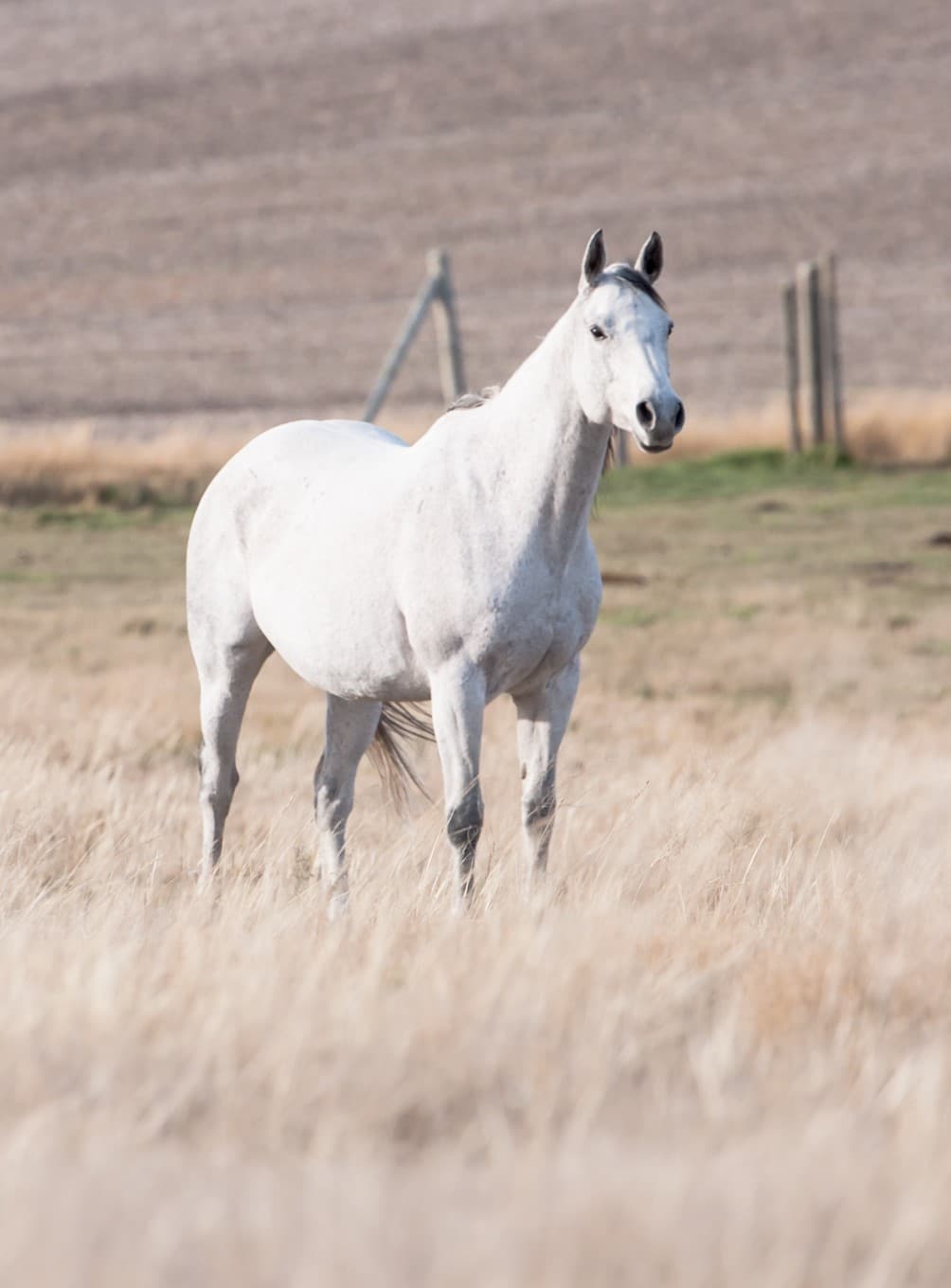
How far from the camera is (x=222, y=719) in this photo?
19.1 feet

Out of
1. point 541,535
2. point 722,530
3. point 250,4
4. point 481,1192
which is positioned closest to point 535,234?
point 250,4

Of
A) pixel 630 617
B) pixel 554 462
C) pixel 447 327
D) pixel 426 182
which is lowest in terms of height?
pixel 630 617

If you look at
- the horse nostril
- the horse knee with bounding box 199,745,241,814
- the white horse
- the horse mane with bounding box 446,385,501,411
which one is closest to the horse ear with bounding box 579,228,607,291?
the white horse

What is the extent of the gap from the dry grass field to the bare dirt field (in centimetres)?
2047

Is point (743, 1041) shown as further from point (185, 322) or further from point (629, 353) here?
point (185, 322)

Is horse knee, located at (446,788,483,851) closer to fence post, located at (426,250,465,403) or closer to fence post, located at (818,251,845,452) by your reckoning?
fence post, located at (818,251,845,452)

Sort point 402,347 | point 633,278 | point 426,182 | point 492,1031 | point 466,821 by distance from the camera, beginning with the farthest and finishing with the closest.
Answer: point 426,182 < point 402,347 < point 466,821 < point 633,278 < point 492,1031

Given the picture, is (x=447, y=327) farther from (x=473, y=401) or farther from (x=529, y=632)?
(x=529, y=632)

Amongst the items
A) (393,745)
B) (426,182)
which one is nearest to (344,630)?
(393,745)

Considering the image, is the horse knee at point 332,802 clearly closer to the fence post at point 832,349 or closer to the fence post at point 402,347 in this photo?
the fence post at point 402,347

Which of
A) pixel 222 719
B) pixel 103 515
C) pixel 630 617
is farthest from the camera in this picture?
pixel 103 515

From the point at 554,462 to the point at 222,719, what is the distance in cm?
168

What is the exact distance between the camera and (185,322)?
34.6 meters

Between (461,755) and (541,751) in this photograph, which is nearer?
(461,755)
